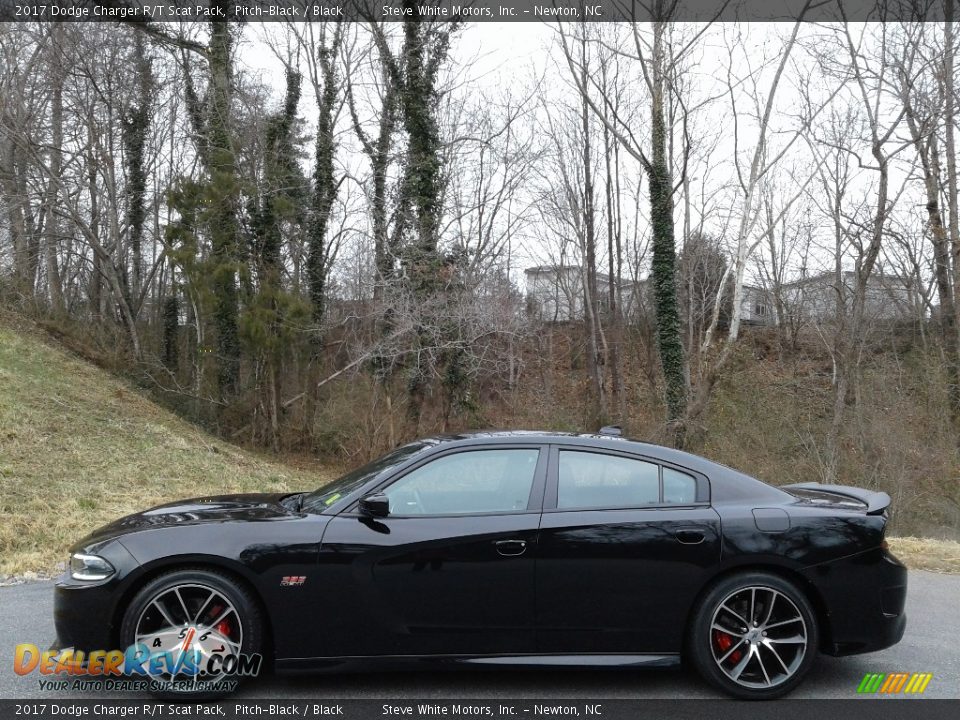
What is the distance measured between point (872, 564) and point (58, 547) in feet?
24.0

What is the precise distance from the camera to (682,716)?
3877 mm

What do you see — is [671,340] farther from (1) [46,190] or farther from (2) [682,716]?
(1) [46,190]

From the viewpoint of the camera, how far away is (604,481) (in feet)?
14.4

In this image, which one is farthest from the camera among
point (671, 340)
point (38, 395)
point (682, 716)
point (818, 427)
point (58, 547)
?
point (818, 427)

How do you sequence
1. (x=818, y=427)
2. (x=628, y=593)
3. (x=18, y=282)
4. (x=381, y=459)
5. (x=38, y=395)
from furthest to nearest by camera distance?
(x=18, y=282), (x=818, y=427), (x=38, y=395), (x=381, y=459), (x=628, y=593)

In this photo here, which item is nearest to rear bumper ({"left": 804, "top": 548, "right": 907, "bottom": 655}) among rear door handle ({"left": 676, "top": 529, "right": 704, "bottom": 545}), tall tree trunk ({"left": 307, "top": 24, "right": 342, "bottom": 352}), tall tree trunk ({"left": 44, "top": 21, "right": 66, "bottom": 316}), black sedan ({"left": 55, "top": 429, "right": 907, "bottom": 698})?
black sedan ({"left": 55, "top": 429, "right": 907, "bottom": 698})

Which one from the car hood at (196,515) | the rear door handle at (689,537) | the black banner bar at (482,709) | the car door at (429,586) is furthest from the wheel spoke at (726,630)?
the car hood at (196,515)

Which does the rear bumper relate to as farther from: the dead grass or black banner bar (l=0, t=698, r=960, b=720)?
the dead grass

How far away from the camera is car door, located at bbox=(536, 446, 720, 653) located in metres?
4.10


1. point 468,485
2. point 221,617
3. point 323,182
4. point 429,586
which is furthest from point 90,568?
point 323,182

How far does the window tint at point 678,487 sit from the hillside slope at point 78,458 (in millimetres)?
5739

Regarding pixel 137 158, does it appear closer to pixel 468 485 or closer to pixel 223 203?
pixel 223 203

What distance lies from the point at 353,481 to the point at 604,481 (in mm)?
1512

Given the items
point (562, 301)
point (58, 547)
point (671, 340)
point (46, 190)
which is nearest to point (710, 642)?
point (58, 547)
